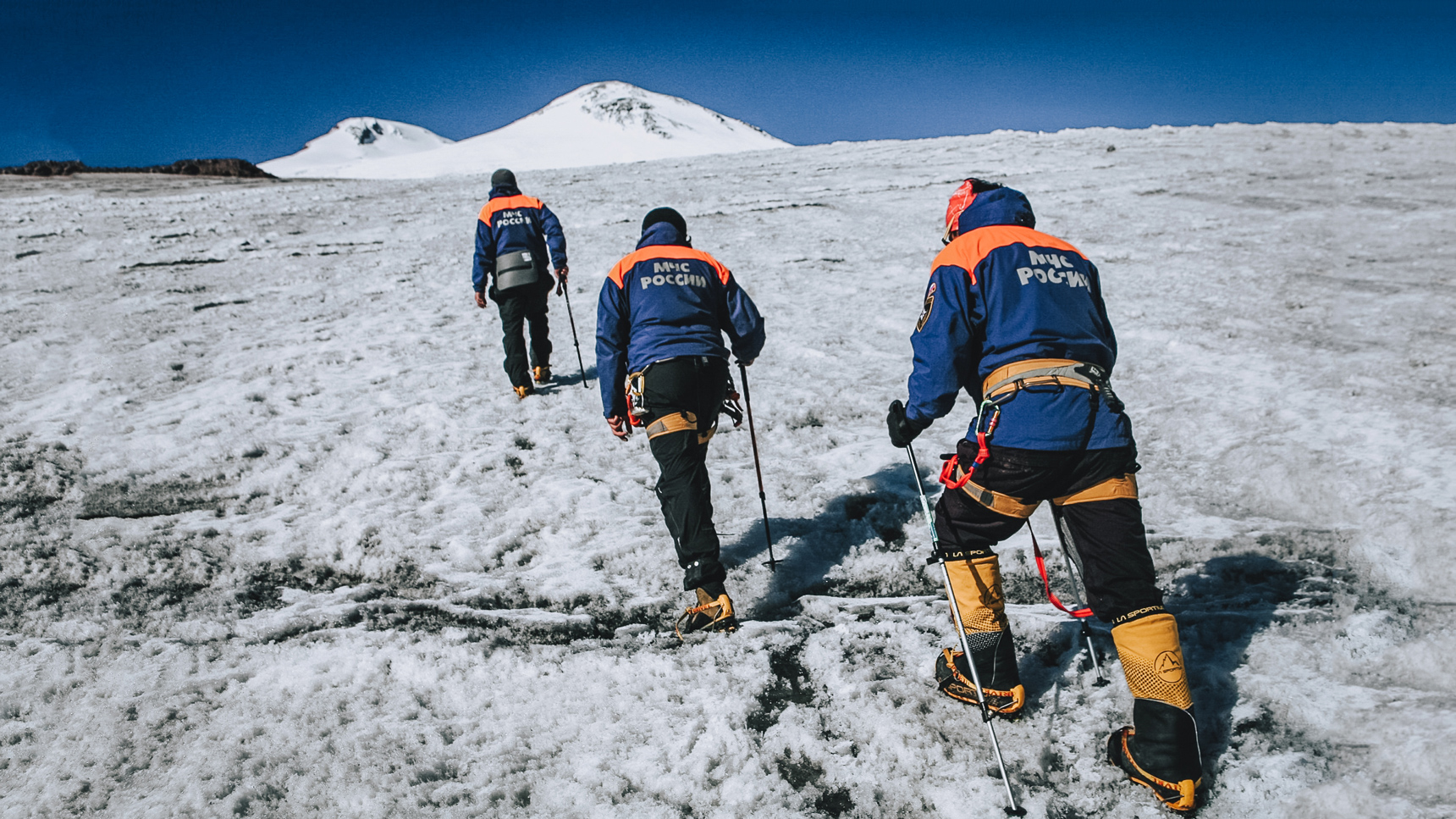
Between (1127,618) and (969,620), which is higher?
Result: (1127,618)

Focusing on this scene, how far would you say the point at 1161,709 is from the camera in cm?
248

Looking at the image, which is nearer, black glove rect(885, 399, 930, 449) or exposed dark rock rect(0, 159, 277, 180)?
black glove rect(885, 399, 930, 449)

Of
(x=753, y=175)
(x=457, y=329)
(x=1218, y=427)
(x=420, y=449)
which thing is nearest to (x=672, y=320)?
(x=420, y=449)

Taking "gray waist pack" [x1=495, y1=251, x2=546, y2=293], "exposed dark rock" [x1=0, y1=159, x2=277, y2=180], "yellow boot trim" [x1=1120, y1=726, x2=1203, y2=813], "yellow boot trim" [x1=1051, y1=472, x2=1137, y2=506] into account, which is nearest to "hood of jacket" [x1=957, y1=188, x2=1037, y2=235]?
"yellow boot trim" [x1=1051, y1=472, x2=1137, y2=506]

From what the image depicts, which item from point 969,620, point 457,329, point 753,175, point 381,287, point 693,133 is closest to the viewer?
point 969,620

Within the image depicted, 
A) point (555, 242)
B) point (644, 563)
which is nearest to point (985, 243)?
point (644, 563)

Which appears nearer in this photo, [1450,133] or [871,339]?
[871,339]

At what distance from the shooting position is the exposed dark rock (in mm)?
24188

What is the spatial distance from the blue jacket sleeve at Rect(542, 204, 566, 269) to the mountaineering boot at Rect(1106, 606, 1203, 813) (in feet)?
19.4

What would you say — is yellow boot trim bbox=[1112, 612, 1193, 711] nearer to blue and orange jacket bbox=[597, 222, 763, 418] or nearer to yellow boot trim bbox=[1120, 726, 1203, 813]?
yellow boot trim bbox=[1120, 726, 1203, 813]

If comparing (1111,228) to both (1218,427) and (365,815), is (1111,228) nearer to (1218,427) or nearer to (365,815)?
(1218,427)

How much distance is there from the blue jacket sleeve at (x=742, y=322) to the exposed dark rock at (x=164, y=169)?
2983 cm

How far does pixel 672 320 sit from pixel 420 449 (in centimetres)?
337

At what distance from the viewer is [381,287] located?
10.9 meters
